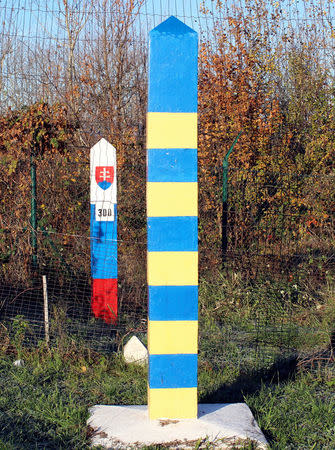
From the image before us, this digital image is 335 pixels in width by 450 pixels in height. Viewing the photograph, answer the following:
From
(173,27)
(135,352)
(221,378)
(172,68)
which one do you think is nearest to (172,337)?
(221,378)

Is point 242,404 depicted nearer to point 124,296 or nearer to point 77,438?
point 77,438

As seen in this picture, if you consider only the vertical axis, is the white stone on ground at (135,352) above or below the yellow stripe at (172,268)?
below

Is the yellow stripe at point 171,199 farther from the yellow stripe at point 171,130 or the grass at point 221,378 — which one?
the grass at point 221,378

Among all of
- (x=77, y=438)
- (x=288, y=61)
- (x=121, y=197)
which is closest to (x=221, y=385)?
(x=77, y=438)

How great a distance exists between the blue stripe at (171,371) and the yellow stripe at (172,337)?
35 mm

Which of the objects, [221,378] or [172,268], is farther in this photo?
[221,378]

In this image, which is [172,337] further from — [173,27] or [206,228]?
[206,228]

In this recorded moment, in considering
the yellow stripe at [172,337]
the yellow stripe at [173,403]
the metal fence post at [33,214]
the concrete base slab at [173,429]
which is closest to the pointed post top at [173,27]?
the yellow stripe at [172,337]

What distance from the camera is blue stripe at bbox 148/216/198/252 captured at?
9.39ft

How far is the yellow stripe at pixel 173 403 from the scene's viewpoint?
2932 mm

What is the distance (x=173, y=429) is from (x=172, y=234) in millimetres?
1107

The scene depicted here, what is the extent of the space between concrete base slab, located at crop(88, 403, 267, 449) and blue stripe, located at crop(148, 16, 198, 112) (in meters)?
1.80

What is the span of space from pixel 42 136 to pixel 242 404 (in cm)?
441

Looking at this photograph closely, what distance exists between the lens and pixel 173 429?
288cm
